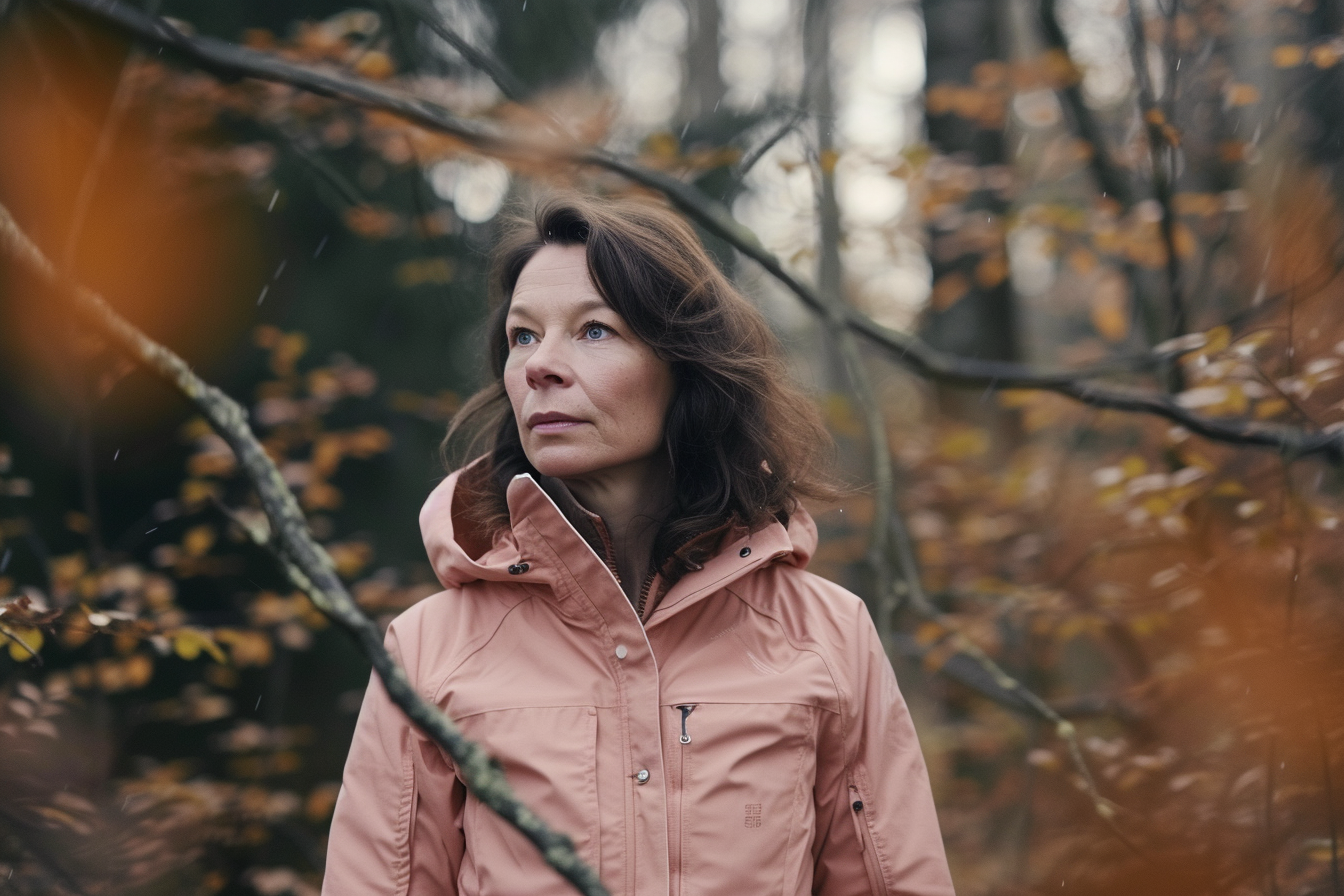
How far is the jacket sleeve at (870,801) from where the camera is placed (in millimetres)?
1688

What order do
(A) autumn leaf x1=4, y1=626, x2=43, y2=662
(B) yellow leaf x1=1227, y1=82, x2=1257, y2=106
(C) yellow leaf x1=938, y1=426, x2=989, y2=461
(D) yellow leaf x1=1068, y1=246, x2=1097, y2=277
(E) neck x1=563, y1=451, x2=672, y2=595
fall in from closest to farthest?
1. (E) neck x1=563, y1=451, x2=672, y2=595
2. (A) autumn leaf x1=4, y1=626, x2=43, y2=662
3. (B) yellow leaf x1=1227, y1=82, x2=1257, y2=106
4. (D) yellow leaf x1=1068, y1=246, x2=1097, y2=277
5. (C) yellow leaf x1=938, y1=426, x2=989, y2=461

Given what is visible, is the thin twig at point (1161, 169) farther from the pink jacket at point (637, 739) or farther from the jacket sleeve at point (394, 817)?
the jacket sleeve at point (394, 817)

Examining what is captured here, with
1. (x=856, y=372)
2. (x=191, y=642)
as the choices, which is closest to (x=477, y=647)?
(x=191, y=642)

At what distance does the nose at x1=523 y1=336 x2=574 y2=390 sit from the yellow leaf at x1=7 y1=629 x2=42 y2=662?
47.8 inches

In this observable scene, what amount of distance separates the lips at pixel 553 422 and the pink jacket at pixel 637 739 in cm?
12

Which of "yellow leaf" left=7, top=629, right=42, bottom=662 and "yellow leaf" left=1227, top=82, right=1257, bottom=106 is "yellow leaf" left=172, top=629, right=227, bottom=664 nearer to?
"yellow leaf" left=7, top=629, right=42, bottom=662

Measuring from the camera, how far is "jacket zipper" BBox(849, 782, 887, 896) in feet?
5.54

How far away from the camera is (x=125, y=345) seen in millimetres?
2041

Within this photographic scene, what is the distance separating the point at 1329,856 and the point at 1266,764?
0.29 metres

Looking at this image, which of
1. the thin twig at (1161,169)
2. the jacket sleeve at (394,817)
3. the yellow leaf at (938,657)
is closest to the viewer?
the jacket sleeve at (394,817)

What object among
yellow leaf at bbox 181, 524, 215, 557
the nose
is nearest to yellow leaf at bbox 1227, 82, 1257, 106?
the nose

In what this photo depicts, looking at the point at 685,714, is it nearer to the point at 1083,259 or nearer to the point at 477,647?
the point at 477,647

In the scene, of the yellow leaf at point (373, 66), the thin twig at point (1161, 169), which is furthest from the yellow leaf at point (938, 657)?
the yellow leaf at point (373, 66)

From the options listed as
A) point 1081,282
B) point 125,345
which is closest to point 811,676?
point 125,345
